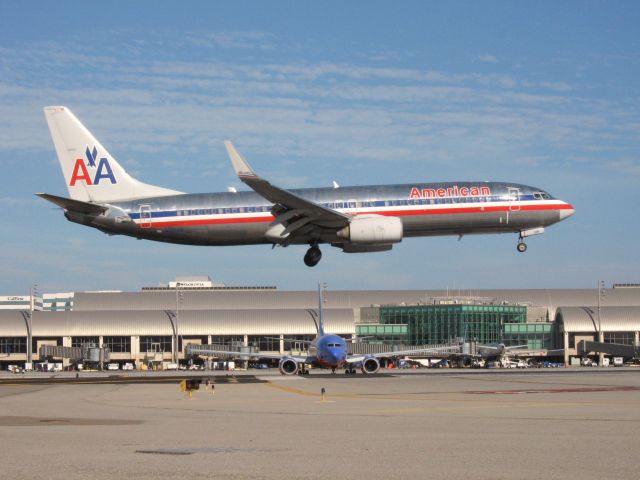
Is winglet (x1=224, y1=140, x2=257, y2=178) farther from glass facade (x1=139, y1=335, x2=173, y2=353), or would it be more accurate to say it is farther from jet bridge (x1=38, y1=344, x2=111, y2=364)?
glass facade (x1=139, y1=335, x2=173, y2=353)

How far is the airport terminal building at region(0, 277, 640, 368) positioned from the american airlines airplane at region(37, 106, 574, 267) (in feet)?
323

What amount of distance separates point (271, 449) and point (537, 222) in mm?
50107

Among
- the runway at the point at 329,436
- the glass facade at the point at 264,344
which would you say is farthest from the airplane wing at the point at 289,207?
the glass facade at the point at 264,344

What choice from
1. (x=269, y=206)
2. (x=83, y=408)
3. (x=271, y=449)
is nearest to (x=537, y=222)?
(x=269, y=206)

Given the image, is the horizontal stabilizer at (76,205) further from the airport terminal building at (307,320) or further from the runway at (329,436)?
the airport terminal building at (307,320)

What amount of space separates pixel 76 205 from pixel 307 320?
11108cm

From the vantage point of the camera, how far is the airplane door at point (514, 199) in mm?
68412

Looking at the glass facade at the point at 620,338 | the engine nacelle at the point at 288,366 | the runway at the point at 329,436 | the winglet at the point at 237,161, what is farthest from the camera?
the glass facade at the point at 620,338

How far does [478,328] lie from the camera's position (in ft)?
595

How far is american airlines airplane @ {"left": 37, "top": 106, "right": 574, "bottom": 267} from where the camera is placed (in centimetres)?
6544

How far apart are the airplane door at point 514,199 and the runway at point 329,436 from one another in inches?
909

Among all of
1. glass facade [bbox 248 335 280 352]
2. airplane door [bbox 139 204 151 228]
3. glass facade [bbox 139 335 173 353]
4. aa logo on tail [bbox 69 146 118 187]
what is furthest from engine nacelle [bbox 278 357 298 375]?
glass facade [bbox 139 335 173 353]

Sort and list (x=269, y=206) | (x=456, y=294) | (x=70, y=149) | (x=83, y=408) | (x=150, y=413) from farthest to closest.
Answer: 1. (x=456, y=294)
2. (x=70, y=149)
3. (x=269, y=206)
4. (x=83, y=408)
5. (x=150, y=413)

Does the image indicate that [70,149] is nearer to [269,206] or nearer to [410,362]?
[269,206]
